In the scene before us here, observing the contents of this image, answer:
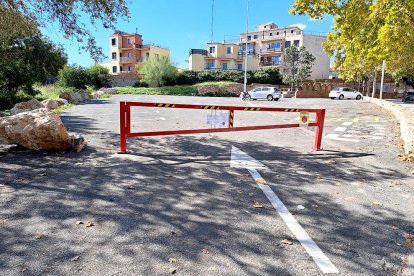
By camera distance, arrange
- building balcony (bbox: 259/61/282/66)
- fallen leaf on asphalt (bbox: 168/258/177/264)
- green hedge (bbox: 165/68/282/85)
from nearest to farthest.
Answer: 1. fallen leaf on asphalt (bbox: 168/258/177/264)
2. green hedge (bbox: 165/68/282/85)
3. building balcony (bbox: 259/61/282/66)

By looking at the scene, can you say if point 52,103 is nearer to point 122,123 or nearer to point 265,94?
point 122,123

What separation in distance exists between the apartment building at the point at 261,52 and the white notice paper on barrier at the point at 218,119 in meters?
55.1

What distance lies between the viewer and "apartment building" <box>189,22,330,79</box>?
57.7 metres

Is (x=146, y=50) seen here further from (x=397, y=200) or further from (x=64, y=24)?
(x=397, y=200)

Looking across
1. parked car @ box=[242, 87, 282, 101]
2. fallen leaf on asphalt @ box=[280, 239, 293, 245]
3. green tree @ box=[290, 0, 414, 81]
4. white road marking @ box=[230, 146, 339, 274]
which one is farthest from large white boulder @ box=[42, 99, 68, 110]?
parked car @ box=[242, 87, 282, 101]

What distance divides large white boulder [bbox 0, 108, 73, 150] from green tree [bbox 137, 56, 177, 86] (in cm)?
4332

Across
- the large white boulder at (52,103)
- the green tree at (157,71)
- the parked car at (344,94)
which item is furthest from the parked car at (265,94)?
the green tree at (157,71)

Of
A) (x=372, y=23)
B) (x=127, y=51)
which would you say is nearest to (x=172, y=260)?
(x=372, y=23)

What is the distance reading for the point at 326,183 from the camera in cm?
518

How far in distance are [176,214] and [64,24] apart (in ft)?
25.4

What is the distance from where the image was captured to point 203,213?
12.5ft

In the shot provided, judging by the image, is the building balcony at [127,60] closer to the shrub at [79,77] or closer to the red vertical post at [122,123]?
the shrub at [79,77]

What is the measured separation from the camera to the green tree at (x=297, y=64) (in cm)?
4412

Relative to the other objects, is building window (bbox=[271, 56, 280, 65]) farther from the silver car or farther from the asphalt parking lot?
the asphalt parking lot
